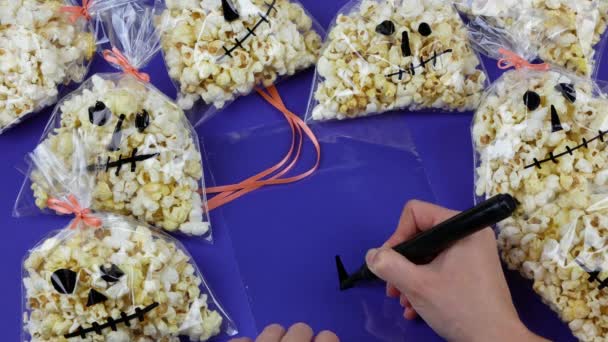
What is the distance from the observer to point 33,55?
46.9 inches

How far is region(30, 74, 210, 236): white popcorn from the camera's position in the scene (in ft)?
3.58

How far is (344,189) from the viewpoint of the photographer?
1208 mm

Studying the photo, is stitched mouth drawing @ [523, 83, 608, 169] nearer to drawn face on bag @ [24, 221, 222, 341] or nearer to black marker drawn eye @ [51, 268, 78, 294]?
drawn face on bag @ [24, 221, 222, 341]

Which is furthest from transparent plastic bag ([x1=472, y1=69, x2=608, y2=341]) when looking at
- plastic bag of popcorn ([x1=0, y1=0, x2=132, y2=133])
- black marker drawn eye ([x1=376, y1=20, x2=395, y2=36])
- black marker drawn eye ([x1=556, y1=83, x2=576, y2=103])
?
plastic bag of popcorn ([x1=0, y1=0, x2=132, y2=133])

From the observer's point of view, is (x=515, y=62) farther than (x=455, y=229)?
Yes

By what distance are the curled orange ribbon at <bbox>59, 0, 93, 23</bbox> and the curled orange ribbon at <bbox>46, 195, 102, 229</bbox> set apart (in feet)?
1.38

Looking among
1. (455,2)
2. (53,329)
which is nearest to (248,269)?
(53,329)

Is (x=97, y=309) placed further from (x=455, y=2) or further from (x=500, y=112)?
(x=455, y=2)

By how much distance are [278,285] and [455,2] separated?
72 centimetres

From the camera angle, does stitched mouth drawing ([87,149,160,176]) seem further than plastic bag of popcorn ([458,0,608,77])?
No

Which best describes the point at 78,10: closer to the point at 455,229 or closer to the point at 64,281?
the point at 64,281

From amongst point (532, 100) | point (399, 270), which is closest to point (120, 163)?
point (399, 270)

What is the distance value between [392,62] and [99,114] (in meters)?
0.56

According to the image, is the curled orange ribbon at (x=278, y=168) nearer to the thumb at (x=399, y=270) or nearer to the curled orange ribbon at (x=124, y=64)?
the curled orange ribbon at (x=124, y=64)
